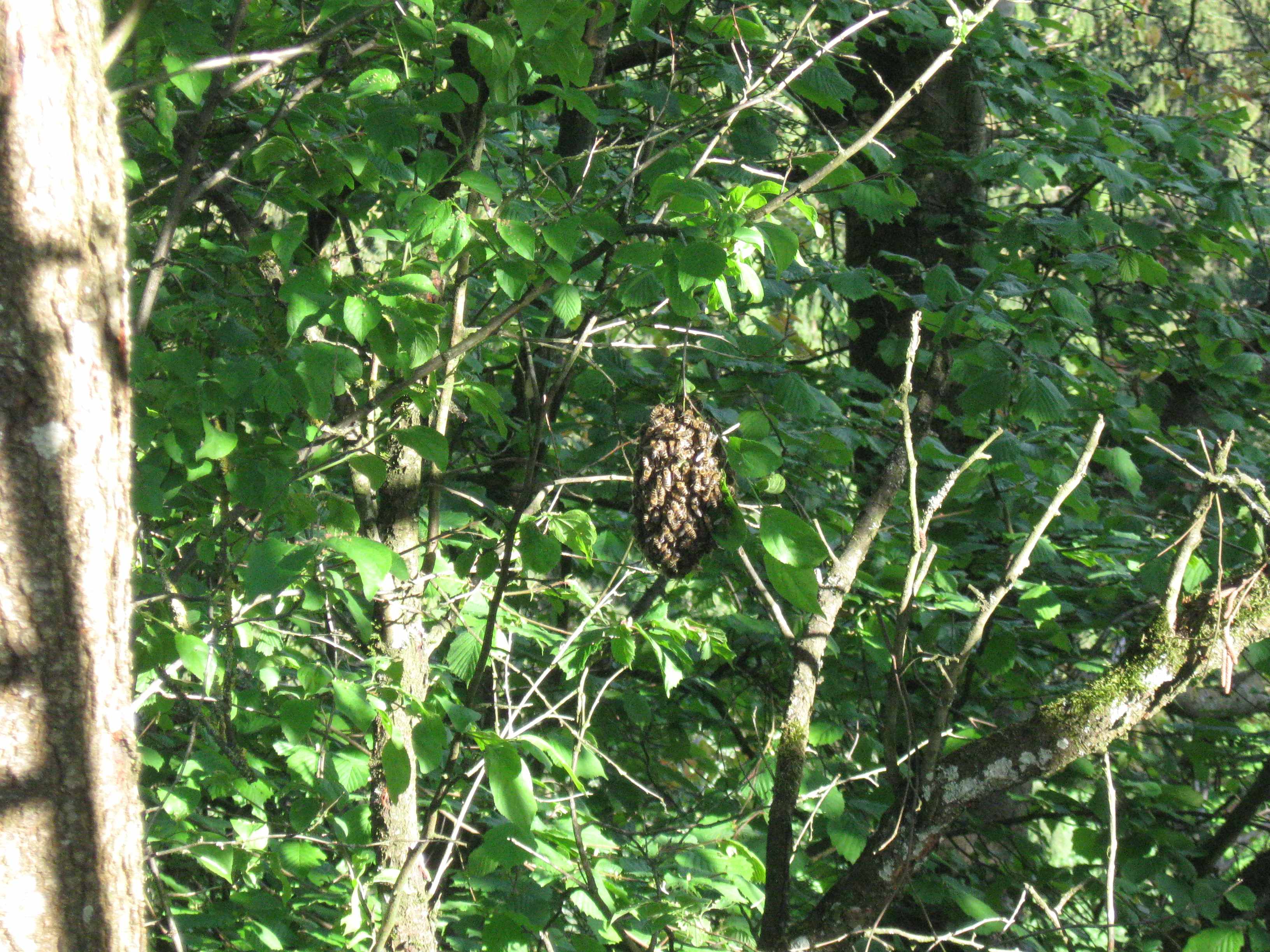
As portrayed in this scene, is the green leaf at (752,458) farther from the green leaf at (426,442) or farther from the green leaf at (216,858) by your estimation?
the green leaf at (216,858)

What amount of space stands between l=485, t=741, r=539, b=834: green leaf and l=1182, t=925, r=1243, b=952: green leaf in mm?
1585

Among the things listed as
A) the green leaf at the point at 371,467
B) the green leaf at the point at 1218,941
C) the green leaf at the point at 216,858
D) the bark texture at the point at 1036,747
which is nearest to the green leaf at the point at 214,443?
the green leaf at the point at 371,467

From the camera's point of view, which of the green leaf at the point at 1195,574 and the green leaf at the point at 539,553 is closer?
the green leaf at the point at 539,553

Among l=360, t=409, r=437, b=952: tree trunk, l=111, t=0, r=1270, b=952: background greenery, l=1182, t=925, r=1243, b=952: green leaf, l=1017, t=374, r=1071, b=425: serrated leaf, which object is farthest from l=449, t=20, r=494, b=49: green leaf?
l=1182, t=925, r=1243, b=952: green leaf

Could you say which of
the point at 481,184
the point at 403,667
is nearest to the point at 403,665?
the point at 403,667

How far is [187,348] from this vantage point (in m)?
2.14

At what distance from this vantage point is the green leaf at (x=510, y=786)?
1666 millimetres

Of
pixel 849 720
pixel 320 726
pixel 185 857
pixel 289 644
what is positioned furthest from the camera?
pixel 849 720

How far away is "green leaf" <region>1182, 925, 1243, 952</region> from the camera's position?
2.25 meters

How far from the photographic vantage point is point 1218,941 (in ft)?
7.43

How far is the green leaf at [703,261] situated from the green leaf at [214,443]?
3.09ft

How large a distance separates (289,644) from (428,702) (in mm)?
751

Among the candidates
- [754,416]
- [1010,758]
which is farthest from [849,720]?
[754,416]

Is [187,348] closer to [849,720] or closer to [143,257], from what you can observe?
[143,257]
